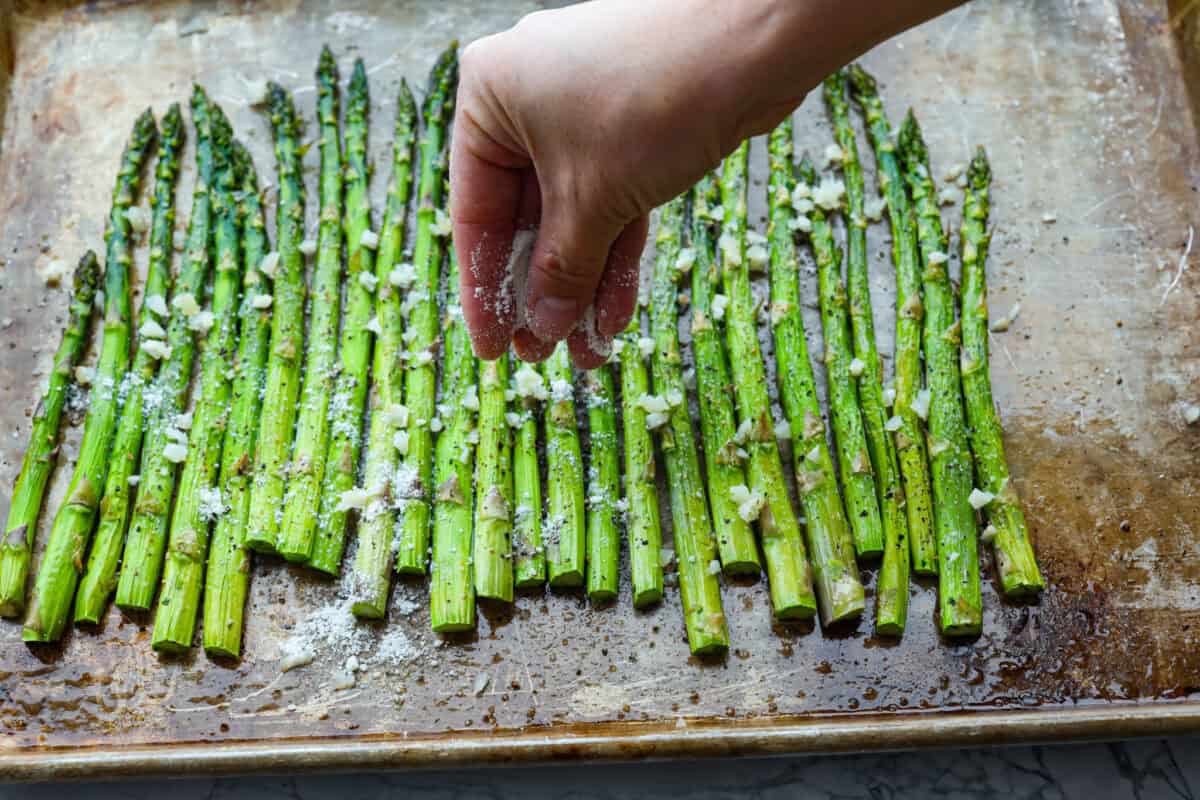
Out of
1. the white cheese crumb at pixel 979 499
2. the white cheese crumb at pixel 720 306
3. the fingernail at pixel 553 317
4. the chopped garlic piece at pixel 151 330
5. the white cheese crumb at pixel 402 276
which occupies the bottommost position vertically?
the white cheese crumb at pixel 979 499

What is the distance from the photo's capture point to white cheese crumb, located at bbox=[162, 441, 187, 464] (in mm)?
3133

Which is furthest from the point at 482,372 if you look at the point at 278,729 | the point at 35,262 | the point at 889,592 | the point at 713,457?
the point at 35,262

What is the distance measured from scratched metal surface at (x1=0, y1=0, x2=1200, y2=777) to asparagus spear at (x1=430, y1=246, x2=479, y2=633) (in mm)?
106

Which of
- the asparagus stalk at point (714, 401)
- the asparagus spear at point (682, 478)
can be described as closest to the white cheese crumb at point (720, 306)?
the asparagus stalk at point (714, 401)

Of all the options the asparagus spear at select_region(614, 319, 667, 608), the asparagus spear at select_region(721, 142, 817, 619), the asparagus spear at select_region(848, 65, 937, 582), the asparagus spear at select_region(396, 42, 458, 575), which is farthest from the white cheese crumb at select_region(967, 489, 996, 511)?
the asparagus spear at select_region(396, 42, 458, 575)

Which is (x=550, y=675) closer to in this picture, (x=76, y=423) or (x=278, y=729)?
(x=278, y=729)

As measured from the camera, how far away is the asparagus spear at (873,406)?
2.92 m

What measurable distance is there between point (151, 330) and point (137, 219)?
57 centimetres

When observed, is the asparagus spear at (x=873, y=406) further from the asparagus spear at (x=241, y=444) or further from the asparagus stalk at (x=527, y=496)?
the asparagus spear at (x=241, y=444)

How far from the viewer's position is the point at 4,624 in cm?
296

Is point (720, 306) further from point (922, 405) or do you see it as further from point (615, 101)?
point (615, 101)

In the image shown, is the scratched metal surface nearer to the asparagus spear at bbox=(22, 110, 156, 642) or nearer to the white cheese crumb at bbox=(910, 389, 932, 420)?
the asparagus spear at bbox=(22, 110, 156, 642)

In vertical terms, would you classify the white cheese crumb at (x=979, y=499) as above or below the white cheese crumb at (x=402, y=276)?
below

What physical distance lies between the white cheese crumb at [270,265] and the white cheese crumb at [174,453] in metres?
0.70
